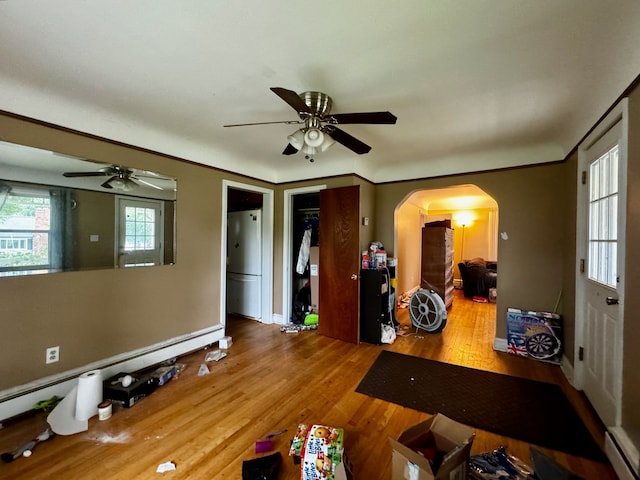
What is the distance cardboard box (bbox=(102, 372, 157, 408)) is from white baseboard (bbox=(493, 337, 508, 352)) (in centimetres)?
366

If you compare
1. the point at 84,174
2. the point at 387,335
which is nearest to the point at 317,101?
the point at 84,174

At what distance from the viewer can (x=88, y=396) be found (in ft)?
6.21

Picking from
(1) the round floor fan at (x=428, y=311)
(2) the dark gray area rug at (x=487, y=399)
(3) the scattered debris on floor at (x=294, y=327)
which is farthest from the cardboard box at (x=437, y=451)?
(3) the scattered debris on floor at (x=294, y=327)

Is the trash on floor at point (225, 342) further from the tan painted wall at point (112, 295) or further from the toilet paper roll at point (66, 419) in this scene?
the toilet paper roll at point (66, 419)

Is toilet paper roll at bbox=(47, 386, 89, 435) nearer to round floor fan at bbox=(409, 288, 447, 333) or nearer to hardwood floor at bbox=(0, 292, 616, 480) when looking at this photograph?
hardwood floor at bbox=(0, 292, 616, 480)

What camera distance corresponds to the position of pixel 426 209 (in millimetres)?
7352

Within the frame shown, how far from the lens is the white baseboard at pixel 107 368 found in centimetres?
187

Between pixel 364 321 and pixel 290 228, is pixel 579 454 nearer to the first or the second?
pixel 364 321

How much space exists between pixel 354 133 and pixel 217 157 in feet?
5.60

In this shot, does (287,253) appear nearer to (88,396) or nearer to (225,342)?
(225,342)

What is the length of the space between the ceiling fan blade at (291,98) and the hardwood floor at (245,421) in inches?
84.0

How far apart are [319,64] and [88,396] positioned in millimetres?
2805

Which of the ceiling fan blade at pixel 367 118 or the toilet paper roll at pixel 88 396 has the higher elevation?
the ceiling fan blade at pixel 367 118

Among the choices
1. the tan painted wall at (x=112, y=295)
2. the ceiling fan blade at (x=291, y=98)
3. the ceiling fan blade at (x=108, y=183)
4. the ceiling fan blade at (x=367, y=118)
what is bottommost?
the tan painted wall at (x=112, y=295)
